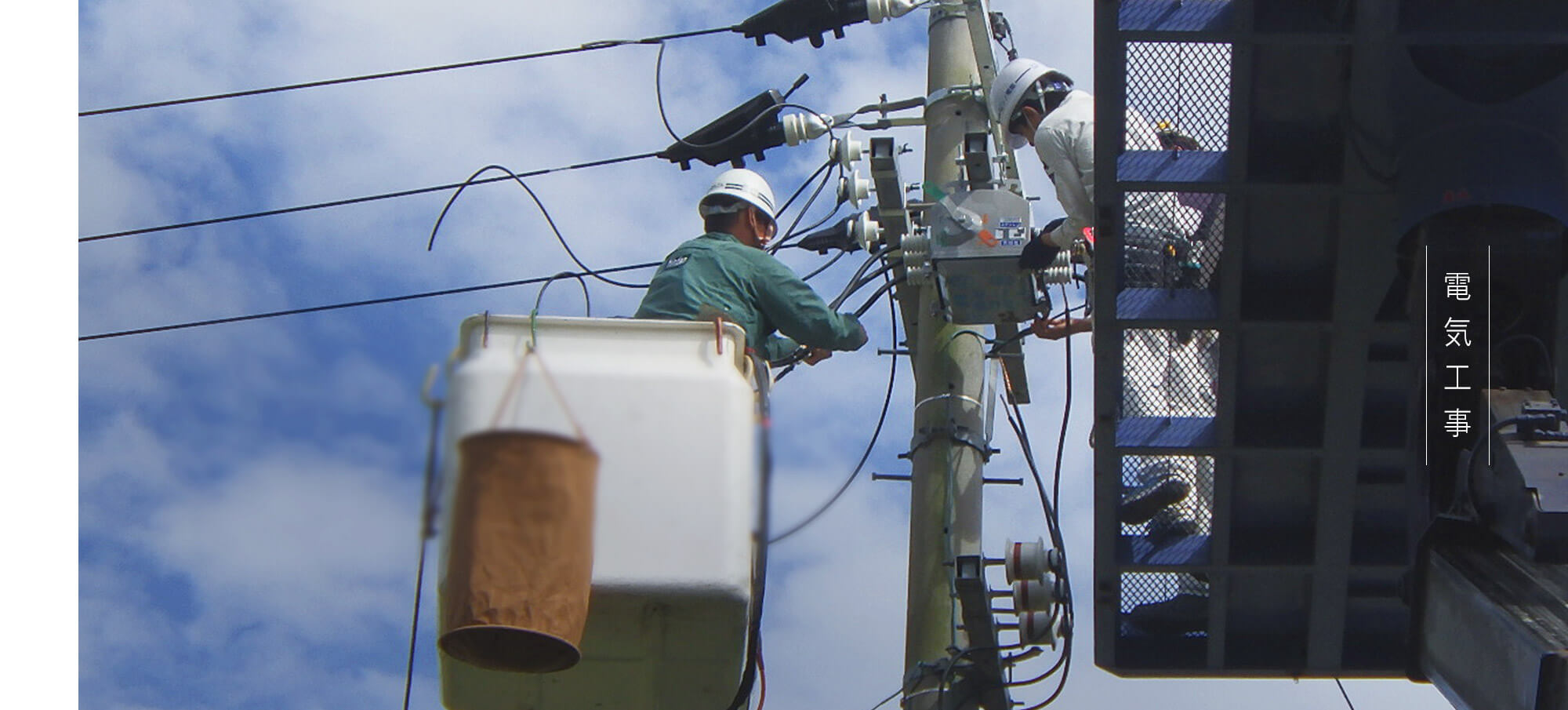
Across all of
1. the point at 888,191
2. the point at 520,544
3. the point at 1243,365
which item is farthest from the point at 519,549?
the point at 888,191

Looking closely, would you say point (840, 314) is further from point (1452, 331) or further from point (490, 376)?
point (490, 376)

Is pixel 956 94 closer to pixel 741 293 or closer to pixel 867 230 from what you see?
pixel 867 230

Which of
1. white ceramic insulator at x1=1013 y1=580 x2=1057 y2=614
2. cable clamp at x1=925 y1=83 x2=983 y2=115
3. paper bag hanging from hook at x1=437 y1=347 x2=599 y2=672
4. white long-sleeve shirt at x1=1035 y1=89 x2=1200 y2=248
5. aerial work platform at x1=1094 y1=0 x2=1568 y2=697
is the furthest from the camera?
cable clamp at x1=925 y1=83 x2=983 y2=115

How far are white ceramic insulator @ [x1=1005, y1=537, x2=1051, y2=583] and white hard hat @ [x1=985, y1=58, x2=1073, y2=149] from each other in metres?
1.95

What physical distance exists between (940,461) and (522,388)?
4.71 meters

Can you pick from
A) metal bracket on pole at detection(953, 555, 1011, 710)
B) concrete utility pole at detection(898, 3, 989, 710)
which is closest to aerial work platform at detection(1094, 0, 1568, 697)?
metal bracket on pole at detection(953, 555, 1011, 710)

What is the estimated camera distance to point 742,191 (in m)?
7.24

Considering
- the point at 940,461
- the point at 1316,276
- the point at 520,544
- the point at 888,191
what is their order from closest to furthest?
the point at 520,544
the point at 1316,276
the point at 940,461
the point at 888,191

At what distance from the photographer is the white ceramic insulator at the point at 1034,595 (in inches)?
300

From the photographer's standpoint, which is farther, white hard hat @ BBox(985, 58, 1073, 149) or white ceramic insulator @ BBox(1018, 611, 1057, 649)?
white hard hat @ BBox(985, 58, 1073, 149)

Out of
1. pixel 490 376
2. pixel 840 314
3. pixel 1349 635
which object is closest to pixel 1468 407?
pixel 1349 635

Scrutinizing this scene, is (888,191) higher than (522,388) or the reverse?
higher

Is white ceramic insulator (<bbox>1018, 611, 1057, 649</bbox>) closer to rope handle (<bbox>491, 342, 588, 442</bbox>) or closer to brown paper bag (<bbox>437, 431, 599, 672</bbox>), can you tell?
brown paper bag (<bbox>437, 431, 599, 672</bbox>)

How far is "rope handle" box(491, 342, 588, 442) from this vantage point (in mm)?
3574
